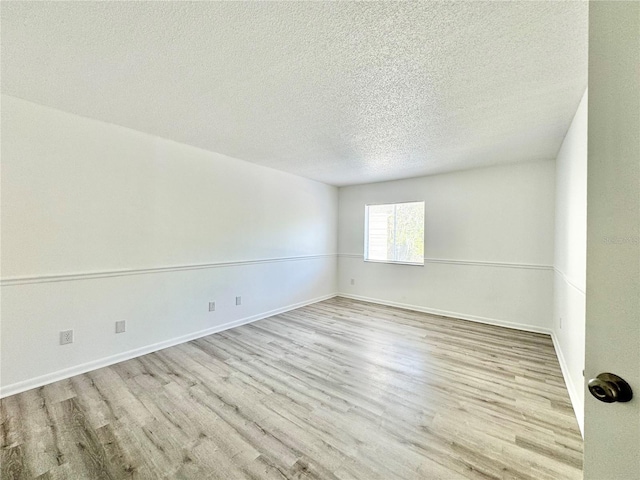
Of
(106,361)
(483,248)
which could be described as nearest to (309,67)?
(106,361)

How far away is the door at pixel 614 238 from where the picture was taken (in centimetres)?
53

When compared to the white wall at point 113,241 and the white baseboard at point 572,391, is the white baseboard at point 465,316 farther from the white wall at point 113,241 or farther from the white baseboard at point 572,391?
the white wall at point 113,241

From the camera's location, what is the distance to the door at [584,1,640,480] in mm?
534

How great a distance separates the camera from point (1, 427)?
1714 mm

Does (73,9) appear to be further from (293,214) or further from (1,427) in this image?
(293,214)

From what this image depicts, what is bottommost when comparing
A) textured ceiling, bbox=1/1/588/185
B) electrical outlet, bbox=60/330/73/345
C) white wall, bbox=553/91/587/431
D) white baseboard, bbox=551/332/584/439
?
white baseboard, bbox=551/332/584/439

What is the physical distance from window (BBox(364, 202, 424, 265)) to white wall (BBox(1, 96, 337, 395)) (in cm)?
216

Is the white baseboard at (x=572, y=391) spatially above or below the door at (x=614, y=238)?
below

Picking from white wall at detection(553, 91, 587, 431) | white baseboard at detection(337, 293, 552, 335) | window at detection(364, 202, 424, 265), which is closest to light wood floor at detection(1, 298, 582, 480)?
white wall at detection(553, 91, 587, 431)

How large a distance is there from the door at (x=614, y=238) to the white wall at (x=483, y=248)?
3.65m

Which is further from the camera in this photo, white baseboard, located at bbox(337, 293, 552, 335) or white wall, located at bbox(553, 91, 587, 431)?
white baseboard, located at bbox(337, 293, 552, 335)

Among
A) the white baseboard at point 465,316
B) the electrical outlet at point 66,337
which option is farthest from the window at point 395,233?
the electrical outlet at point 66,337

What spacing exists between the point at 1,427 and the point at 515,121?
4543mm

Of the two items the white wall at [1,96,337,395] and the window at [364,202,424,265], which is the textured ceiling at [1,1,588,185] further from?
the window at [364,202,424,265]
